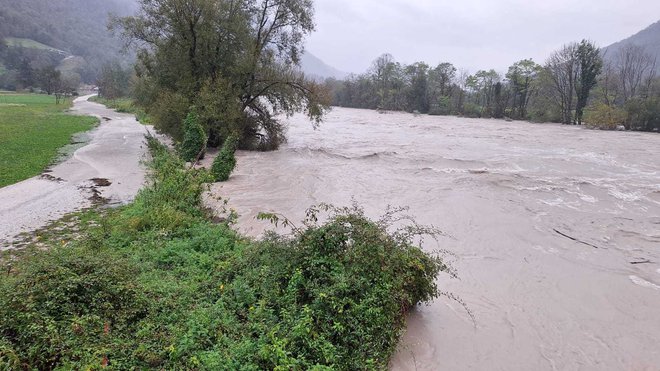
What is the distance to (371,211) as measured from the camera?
11.5 meters

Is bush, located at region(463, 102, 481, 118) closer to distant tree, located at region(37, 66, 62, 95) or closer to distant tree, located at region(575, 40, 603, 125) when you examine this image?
distant tree, located at region(575, 40, 603, 125)

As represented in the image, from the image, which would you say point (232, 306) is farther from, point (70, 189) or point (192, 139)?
point (192, 139)

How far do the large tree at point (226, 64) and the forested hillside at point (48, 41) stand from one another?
77.7 metres

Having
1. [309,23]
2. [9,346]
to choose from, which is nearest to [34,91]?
[309,23]

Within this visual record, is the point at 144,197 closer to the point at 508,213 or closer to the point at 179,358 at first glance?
the point at 179,358

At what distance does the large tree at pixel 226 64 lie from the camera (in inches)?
859

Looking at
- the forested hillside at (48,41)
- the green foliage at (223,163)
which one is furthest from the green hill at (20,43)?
the green foliage at (223,163)

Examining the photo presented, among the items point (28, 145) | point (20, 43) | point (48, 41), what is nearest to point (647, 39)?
point (28, 145)

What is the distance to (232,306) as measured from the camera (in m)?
5.22

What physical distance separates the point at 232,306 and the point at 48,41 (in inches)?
6449

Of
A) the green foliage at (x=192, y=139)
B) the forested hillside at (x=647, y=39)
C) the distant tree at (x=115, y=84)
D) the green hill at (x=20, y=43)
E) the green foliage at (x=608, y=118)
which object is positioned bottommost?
the green foliage at (x=192, y=139)

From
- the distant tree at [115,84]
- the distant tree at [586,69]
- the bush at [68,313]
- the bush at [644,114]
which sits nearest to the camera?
the bush at [68,313]

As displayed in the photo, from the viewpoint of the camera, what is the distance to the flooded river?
548 centimetres

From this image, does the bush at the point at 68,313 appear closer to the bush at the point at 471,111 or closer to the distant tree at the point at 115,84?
the bush at the point at 471,111
